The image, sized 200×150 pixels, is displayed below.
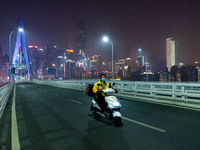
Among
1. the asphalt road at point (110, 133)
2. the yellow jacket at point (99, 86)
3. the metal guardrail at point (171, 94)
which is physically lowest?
the asphalt road at point (110, 133)

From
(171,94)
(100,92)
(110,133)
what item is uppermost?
(100,92)

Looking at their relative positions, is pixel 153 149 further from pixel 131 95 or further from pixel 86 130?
pixel 131 95

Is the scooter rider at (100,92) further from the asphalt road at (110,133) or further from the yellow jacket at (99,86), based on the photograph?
the asphalt road at (110,133)

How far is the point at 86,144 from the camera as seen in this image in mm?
4293

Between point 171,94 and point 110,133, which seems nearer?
point 110,133

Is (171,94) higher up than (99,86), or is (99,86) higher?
(99,86)

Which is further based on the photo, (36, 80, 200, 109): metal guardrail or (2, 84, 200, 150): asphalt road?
(36, 80, 200, 109): metal guardrail

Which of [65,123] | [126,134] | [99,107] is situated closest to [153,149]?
[126,134]

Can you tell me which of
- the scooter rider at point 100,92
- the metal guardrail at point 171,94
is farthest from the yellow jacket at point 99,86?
the metal guardrail at point 171,94

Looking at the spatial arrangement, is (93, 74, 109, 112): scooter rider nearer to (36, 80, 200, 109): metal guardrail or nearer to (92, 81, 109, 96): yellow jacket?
(92, 81, 109, 96): yellow jacket

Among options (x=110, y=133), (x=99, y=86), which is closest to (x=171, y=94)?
(x=99, y=86)

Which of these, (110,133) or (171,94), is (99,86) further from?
(171,94)

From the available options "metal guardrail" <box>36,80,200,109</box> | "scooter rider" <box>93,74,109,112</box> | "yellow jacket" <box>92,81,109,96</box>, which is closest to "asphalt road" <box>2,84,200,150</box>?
"scooter rider" <box>93,74,109,112</box>

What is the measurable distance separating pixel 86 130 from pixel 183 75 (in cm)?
14292
